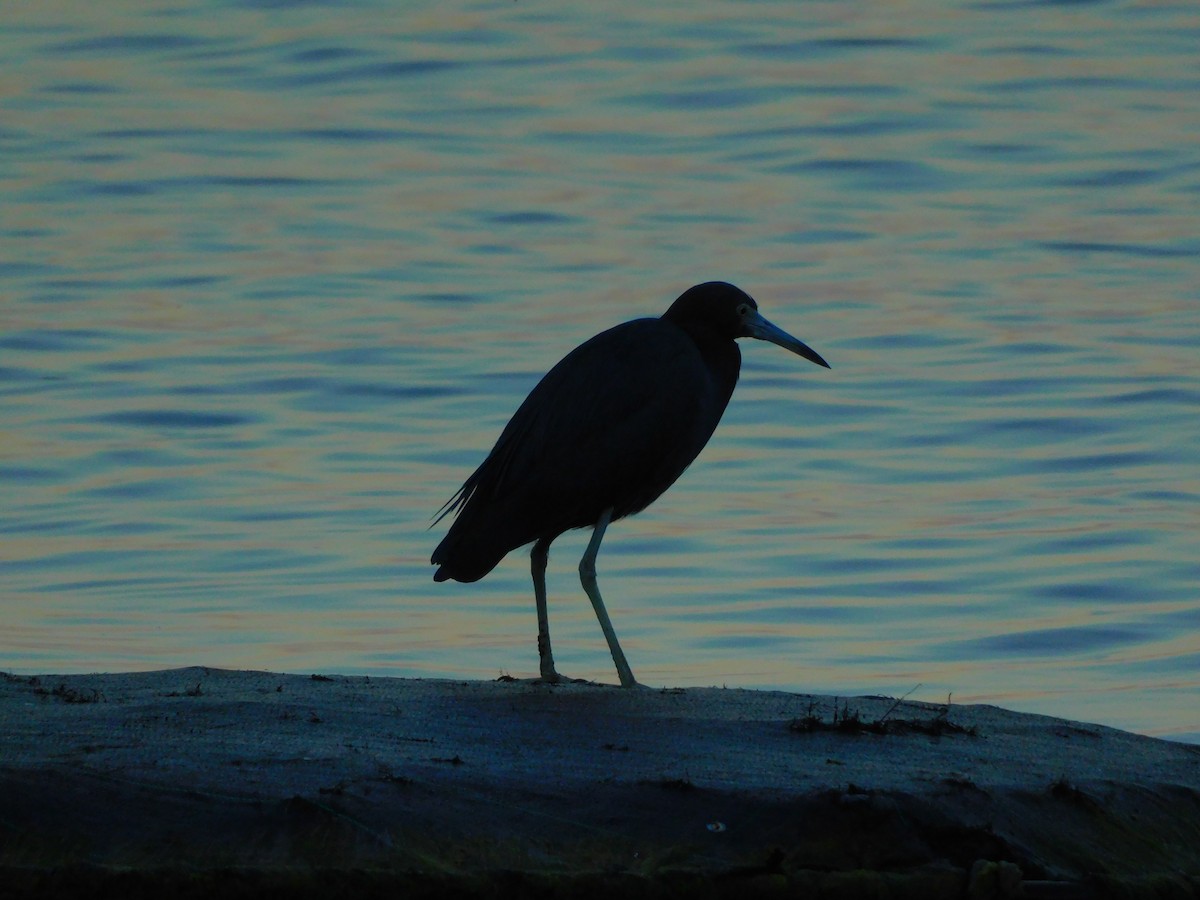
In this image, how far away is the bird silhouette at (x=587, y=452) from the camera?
299 inches

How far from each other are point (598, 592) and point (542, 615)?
1.01ft

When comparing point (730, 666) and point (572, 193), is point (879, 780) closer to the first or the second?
point (730, 666)

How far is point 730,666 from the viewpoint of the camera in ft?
33.5

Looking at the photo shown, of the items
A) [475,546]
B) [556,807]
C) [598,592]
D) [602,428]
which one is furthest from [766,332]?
[556,807]

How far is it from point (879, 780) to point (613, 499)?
2357 mm

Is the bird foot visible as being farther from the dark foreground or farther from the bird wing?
the dark foreground

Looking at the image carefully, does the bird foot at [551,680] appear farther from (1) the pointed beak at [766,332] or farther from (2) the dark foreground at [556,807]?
(1) the pointed beak at [766,332]

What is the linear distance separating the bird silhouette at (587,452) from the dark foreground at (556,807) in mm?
1263

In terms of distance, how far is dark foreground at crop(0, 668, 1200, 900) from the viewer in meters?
5.10

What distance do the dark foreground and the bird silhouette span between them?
4.14 ft

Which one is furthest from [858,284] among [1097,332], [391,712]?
[391,712]

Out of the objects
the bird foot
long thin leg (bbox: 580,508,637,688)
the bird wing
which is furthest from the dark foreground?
the bird wing

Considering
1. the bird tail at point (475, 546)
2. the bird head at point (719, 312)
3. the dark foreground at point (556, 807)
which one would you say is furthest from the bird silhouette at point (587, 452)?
the dark foreground at point (556, 807)

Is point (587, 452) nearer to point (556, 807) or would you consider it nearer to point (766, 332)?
point (766, 332)
